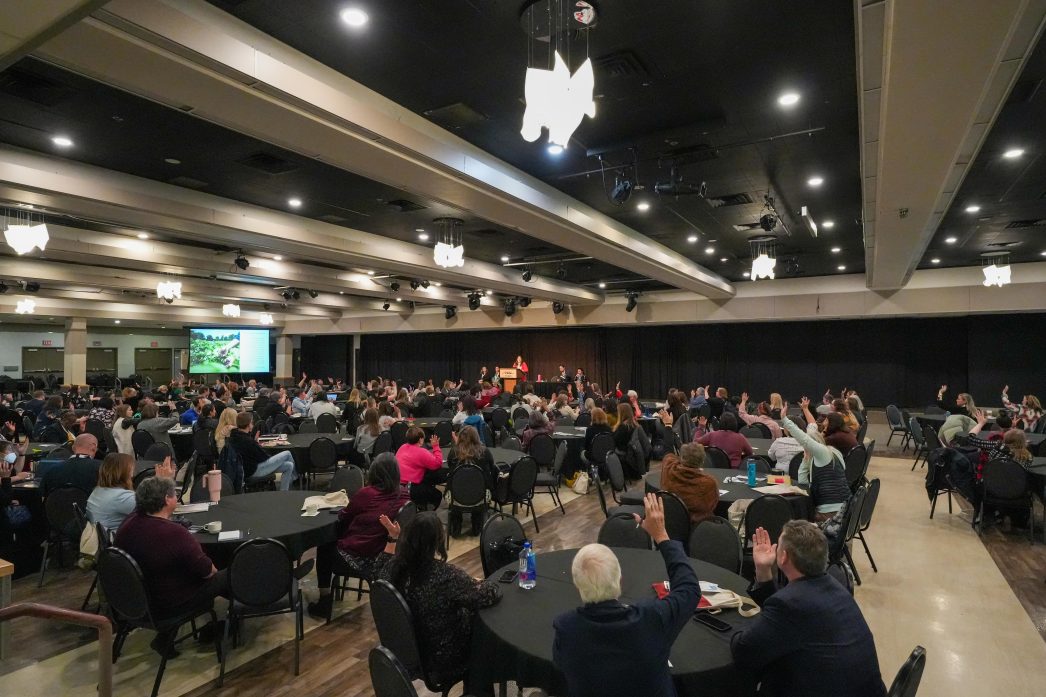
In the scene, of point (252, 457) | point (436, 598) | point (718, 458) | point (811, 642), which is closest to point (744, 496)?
point (718, 458)

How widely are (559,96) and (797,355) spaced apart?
1578cm

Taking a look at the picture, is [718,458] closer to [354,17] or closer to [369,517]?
[369,517]

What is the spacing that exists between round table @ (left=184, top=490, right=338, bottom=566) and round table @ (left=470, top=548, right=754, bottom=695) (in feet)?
5.70

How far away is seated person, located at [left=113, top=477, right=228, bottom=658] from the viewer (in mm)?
3367

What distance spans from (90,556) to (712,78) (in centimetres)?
620

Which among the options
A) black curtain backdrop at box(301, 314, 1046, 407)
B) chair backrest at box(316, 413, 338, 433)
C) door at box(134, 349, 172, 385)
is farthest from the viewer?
door at box(134, 349, 172, 385)

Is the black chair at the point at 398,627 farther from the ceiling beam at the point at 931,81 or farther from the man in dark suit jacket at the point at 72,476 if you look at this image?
the man in dark suit jacket at the point at 72,476

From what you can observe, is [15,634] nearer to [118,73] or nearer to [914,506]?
[118,73]

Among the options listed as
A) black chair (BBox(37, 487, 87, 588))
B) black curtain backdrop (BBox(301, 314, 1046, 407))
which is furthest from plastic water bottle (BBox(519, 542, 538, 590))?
black curtain backdrop (BBox(301, 314, 1046, 407))

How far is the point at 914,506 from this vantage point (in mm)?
7727

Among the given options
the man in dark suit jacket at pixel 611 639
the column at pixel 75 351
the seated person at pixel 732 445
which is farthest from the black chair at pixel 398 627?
the column at pixel 75 351

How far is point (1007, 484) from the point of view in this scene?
6.16 metres

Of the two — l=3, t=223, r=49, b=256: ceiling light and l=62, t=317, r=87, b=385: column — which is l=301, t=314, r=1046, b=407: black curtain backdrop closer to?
l=62, t=317, r=87, b=385: column

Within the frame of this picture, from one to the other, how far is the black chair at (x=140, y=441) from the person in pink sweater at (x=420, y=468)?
182 inches
